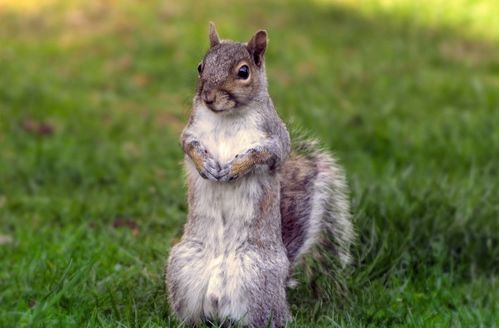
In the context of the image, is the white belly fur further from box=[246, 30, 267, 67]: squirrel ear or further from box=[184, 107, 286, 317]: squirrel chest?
box=[246, 30, 267, 67]: squirrel ear

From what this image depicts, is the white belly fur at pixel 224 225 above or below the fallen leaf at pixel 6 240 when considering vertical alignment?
above

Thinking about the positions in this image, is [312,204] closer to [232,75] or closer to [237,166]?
[237,166]

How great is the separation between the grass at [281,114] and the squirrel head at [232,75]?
583mm

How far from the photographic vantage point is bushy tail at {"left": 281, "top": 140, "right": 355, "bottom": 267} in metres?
4.07

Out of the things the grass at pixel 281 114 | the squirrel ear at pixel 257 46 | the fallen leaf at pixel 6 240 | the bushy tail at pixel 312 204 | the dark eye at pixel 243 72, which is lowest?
the fallen leaf at pixel 6 240

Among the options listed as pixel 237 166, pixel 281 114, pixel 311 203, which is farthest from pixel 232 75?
pixel 281 114

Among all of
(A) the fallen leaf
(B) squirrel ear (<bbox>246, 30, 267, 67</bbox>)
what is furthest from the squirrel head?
(A) the fallen leaf

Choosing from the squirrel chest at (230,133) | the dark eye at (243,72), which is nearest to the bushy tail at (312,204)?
the squirrel chest at (230,133)

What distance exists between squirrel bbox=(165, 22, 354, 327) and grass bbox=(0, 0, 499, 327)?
33 cm

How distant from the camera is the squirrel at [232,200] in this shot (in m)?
3.66

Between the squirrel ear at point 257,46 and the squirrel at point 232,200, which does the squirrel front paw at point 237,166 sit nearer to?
the squirrel at point 232,200

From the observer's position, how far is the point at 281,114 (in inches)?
233

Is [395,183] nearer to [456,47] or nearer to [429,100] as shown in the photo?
[429,100]

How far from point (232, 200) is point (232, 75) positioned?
0.46m
